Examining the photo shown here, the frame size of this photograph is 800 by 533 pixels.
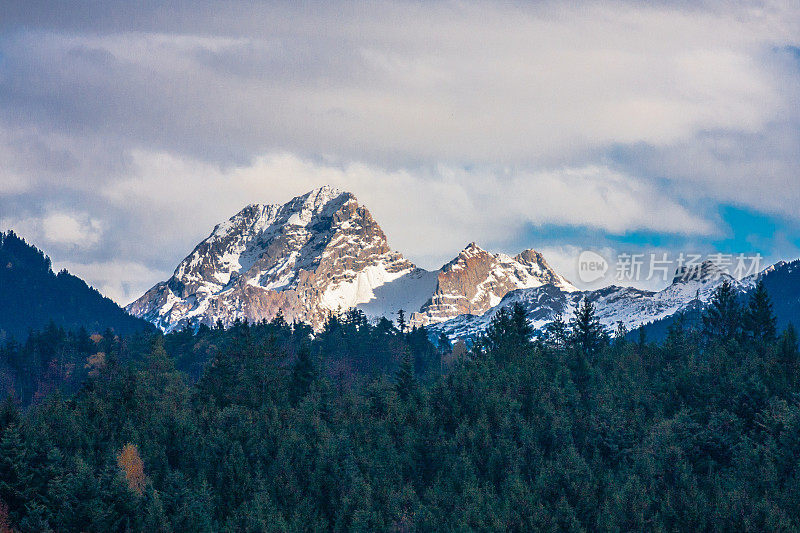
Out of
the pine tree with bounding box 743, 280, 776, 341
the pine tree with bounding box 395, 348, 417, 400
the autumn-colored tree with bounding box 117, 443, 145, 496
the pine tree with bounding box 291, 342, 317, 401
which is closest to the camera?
the autumn-colored tree with bounding box 117, 443, 145, 496

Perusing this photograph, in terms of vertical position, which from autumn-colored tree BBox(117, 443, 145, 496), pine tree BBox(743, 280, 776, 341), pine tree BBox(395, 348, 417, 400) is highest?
pine tree BBox(743, 280, 776, 341)

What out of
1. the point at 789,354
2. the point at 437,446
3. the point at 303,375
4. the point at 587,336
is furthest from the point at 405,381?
the point at 789,354

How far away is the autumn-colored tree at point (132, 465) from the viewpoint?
103 m

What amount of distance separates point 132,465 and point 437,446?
127 feet

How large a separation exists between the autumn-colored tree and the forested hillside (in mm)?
489

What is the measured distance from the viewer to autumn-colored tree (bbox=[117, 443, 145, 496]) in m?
103

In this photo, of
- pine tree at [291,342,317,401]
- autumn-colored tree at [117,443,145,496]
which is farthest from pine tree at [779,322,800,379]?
autumn-colored tree at [117,443,145,496]

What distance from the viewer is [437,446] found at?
115 m

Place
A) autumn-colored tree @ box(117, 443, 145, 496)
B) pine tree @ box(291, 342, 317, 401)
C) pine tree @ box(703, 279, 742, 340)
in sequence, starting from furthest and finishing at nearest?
pine tree @ box(703, 279, 742, 340)
pine tree @ box(291, 342, 317, 401)
autumn-colored tree @ box(117, 443, 145, 496)

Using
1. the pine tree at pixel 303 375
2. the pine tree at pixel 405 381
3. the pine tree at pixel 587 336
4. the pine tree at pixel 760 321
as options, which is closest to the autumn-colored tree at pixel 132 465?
the pine tree at pixel 303 375

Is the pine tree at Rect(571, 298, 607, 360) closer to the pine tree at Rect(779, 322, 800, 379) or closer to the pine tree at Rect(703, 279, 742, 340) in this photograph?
the pine tree at Rect(703, 279, 742, 340)

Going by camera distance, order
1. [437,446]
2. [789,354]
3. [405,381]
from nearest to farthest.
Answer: [437,446]
[789,354]
[405,381]

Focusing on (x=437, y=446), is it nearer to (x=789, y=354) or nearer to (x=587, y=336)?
(x=789, y=354)

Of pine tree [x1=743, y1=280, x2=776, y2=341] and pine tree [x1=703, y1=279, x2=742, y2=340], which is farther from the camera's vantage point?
pine tree [x1=703, y1=279, x2=742, y2=340]
